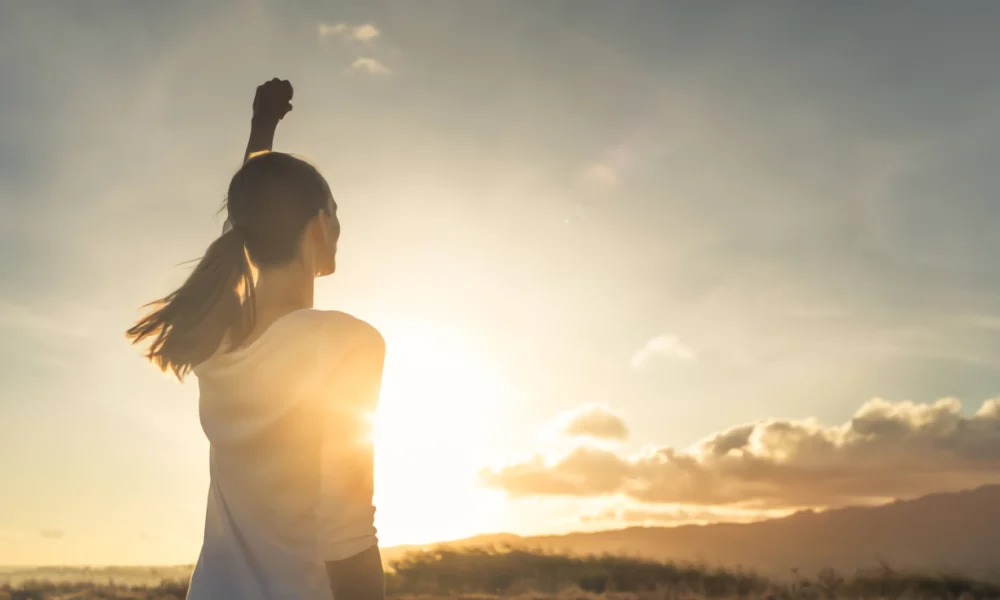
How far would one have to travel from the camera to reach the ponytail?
9.00ft

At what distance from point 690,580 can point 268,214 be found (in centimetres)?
1288

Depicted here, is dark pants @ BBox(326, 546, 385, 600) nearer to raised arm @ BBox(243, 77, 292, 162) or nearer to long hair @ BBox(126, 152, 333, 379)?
long hair @ BBox(126, 152, 333, 379)

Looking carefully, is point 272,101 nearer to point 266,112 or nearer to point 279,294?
point 266,112

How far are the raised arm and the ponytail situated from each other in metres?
0.75

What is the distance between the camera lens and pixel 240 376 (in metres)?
2.70

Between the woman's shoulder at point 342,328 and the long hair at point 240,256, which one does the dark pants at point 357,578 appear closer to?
the woman's shoulder at point 342,328

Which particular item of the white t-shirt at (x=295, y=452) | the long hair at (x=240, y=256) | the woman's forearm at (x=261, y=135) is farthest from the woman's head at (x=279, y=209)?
the woman's forearm at (x=261, y=135)

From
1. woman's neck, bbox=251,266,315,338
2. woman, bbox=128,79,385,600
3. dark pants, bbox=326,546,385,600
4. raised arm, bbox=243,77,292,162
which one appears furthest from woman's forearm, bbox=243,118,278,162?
dark pants, bbox=326,546,385,600

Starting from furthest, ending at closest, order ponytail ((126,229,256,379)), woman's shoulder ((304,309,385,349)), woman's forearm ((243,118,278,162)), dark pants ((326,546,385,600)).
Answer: woman's forearm ((243,118,278,162))
ponytail ((126,229,256,379))
woman's shoulder ((304,309,385,349))
dark pants ((326,546,385,600))

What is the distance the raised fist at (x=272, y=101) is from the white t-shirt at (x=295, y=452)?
1268mm

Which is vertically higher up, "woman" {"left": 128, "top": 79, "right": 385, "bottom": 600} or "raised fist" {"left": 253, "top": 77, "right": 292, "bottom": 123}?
"raised fist" {"left": 253, "top": 77, "right": 292, "bottom": 123}

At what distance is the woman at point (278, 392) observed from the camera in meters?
2.50

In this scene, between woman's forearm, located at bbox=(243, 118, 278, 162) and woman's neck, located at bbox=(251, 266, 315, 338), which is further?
woman's forearm, located at bbox=(243, 118, 278, 162)

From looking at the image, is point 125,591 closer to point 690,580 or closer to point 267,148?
point 690,580
